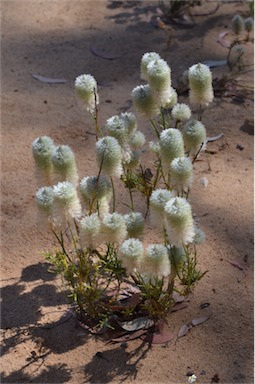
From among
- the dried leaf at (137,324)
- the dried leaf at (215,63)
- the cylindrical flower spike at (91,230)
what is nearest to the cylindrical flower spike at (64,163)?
the cylindrical flower spike at (91,230)

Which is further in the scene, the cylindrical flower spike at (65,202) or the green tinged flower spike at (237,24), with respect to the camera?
the green tinged flower spike at (237,24)

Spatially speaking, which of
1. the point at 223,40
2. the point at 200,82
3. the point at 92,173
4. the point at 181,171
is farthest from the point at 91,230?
the point at 223,40

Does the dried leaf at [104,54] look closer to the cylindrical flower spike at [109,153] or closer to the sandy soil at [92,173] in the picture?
the sandy soil at [92,173]

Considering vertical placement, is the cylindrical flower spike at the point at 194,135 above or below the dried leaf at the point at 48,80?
above

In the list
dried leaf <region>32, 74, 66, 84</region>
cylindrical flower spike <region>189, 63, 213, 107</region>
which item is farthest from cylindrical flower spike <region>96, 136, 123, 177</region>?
dried leaf <region>32, 74, 66, 84</region>

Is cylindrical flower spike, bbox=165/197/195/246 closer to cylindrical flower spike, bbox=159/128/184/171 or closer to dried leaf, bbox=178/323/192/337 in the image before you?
cylindrical flower spike, bbox=159/128/184/171

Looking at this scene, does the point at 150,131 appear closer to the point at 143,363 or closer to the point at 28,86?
the point at 28,86

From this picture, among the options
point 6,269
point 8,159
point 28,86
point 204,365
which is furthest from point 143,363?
point 28,86
